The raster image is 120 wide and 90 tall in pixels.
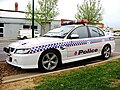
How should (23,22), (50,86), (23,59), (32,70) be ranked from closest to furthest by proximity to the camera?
(50,86) → (23,59) → (32,70) → (23,22)

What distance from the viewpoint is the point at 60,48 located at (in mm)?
7066

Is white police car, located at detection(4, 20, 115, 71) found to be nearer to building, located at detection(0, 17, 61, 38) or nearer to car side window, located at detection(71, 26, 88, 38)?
car side window, located at detection(71, 26, 88, 38)

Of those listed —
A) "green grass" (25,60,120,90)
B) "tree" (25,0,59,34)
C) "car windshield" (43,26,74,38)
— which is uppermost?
"tree" (25,0,59,34)

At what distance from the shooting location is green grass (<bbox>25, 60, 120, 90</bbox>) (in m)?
4.90

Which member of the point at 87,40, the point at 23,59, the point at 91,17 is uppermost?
the point at 91,17

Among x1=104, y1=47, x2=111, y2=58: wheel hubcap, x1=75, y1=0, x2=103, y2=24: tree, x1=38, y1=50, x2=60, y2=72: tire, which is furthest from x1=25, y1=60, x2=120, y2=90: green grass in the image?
x1=75, y1=0, x2=103, y2=24: tree

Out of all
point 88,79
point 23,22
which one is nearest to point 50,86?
point 88,79

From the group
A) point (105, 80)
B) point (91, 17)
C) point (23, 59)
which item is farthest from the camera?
point (91, 17)

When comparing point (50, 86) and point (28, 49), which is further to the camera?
point (28, 49)

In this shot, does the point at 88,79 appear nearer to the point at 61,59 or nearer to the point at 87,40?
the point at 61,59

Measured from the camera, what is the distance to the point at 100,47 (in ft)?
28.2

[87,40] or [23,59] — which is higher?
[87,40]

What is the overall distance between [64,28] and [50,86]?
349 cm

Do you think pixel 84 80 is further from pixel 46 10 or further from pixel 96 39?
pixel 46 10
